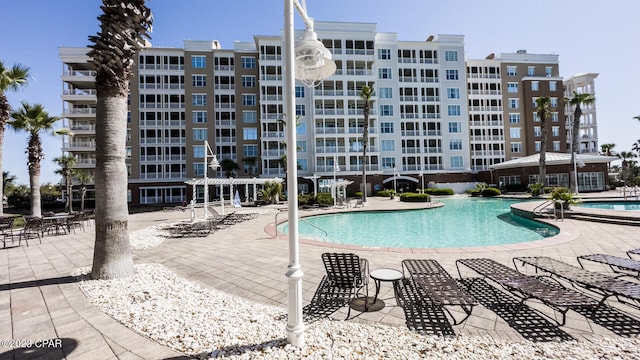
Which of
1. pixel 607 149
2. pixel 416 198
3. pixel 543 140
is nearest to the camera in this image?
pixel 416 198

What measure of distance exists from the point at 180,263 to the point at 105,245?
1.96 meters

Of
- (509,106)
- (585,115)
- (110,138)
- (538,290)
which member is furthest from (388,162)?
(585,115)

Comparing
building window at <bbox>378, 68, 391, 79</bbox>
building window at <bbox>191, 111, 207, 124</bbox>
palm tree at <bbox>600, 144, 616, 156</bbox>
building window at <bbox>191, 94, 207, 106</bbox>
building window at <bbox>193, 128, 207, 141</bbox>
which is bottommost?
palm tree at <bbox>600, 144, 616, 156</bbox>

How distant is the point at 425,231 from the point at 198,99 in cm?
3871

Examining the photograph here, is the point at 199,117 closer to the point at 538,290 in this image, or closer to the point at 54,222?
the point at 54,222

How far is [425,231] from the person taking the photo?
14.2 metres

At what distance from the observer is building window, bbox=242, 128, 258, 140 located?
41562mm

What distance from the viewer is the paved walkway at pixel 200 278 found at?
338cm

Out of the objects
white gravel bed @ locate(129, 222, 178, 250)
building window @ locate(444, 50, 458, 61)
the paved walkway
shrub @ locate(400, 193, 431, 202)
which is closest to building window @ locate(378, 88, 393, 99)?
building window @ locate(444, 50, 458, 61)

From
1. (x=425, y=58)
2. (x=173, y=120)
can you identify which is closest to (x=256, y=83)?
(x=173, y=120)

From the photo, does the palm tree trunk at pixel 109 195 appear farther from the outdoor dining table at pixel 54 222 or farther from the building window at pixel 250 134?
the building window at pixel 250 134

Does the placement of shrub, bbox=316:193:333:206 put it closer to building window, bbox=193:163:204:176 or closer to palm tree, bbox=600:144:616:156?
building window, bbox=193:163:204:176

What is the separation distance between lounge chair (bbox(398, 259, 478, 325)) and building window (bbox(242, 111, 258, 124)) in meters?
40.1

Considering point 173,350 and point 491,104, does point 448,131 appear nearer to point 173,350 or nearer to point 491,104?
point 491,104
